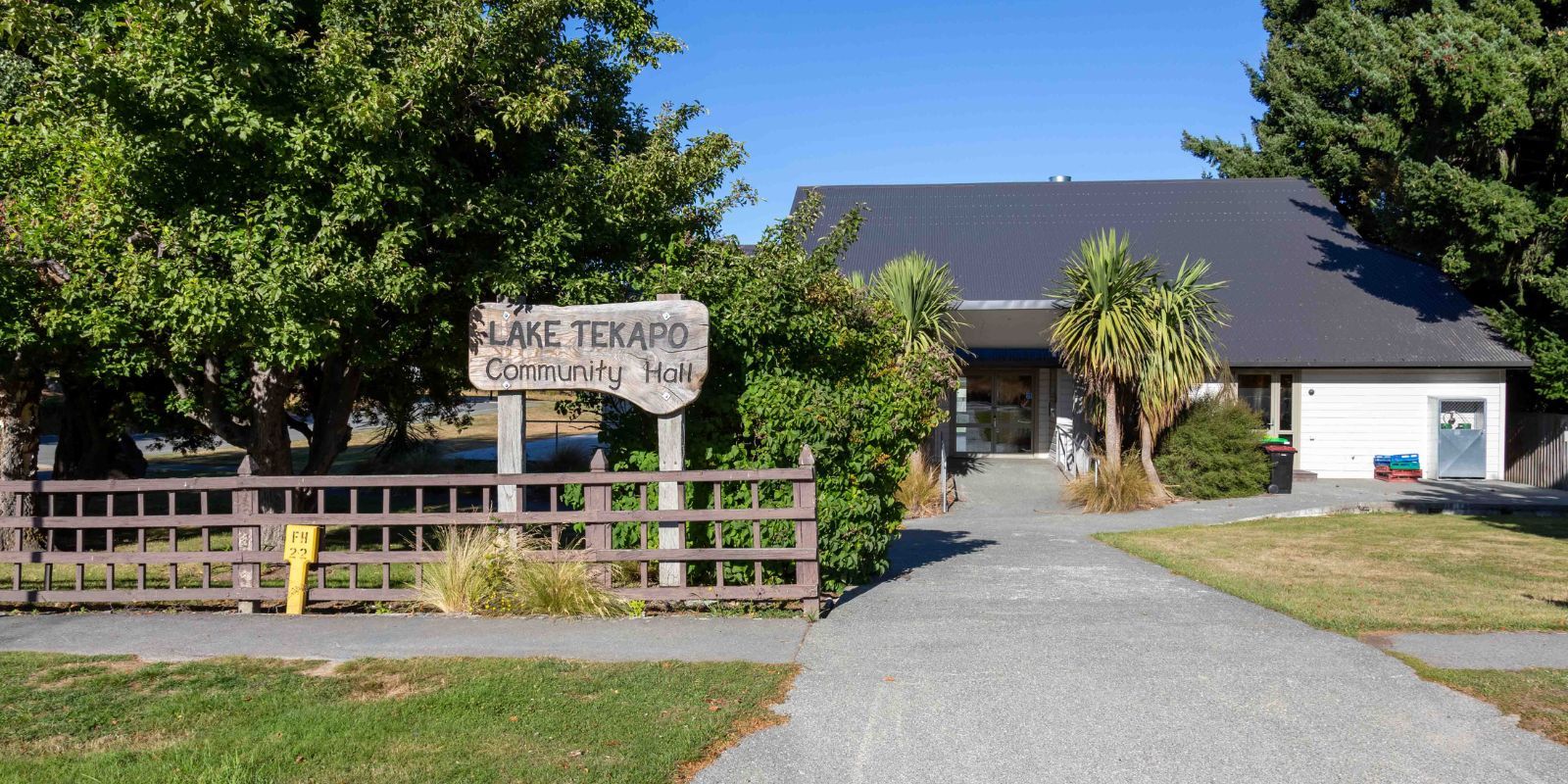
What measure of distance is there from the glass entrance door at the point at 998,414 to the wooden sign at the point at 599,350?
1540cm

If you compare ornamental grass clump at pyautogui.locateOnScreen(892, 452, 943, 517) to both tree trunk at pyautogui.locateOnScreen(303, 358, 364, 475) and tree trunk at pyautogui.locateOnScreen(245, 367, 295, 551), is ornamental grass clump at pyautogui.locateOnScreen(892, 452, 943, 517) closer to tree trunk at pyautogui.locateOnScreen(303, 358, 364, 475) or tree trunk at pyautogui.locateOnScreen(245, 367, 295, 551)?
tree trunk at pyautogui.locateOnScreen(303, 358, 364, 475)

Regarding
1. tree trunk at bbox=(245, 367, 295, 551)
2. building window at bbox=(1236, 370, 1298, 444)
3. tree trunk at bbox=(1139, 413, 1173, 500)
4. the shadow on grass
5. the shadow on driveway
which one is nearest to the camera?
the shadow on driveway

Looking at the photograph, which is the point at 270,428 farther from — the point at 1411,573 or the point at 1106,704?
the point at 1411,573

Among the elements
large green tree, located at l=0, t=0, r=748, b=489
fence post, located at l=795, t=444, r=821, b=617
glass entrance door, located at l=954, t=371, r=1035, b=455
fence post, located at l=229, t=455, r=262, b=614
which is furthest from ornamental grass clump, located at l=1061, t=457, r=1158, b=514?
fence post, located at l=229, t=455, r=262, b=614

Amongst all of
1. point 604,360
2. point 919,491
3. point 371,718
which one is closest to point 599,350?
point 604,360

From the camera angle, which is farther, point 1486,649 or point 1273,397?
point 1273,397

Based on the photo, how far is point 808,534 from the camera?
8.21 m

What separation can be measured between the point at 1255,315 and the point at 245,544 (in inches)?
741

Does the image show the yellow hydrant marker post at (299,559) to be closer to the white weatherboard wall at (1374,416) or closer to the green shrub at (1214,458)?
the green shrub at (1214,458)

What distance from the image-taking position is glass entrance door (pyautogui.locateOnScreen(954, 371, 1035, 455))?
76.4 ft

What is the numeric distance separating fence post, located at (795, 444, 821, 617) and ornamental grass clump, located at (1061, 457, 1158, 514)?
9734mm

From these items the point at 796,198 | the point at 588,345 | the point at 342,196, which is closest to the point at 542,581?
the point at 588,345

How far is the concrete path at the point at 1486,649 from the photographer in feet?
22.3

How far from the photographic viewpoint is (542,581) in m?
8.26
